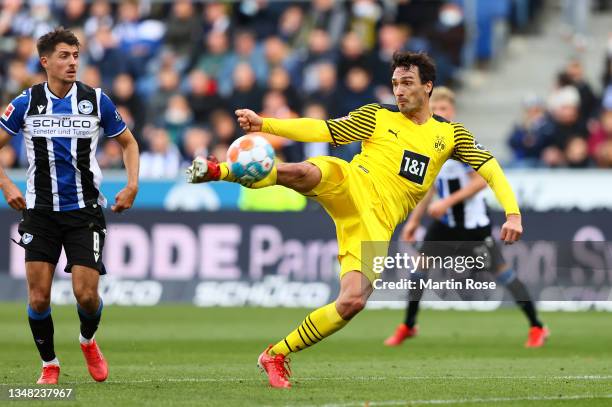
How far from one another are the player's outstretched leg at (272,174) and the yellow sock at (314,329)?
3.05ft

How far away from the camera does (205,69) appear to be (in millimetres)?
24422

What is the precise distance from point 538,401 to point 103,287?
37.6 feet

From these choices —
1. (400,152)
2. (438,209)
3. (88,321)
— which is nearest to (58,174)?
(88,321)

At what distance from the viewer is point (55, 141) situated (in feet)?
31.5

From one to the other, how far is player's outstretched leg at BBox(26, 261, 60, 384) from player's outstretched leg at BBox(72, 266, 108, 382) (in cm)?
21

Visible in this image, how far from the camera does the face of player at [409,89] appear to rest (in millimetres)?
10031

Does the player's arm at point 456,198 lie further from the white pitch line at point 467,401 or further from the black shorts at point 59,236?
the black shorts at point 59,236

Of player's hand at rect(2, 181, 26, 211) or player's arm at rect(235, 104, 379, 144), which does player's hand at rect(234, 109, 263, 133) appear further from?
player's hand at rect(2, 181, 26, 211)

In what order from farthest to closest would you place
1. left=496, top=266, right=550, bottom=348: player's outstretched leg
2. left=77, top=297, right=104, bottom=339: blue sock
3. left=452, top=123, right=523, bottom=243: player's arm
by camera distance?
left=496, top=266, right=550, bottom=348: player's outstretched leg → left=77, top=297, right=104, bottom=339: blue sock → left=452, top=123, right=523, bottom=243: player's arm

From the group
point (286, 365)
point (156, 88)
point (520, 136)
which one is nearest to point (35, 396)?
point (286, 365)

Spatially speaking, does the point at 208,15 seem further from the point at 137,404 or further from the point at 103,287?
the point at 137,404

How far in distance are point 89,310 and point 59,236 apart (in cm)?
61

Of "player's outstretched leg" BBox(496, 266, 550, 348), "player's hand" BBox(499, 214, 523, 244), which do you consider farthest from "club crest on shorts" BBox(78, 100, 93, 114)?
"player's outstretched leg" BBox(496, 266, 550, 348)

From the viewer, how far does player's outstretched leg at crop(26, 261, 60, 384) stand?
9.60 meters
